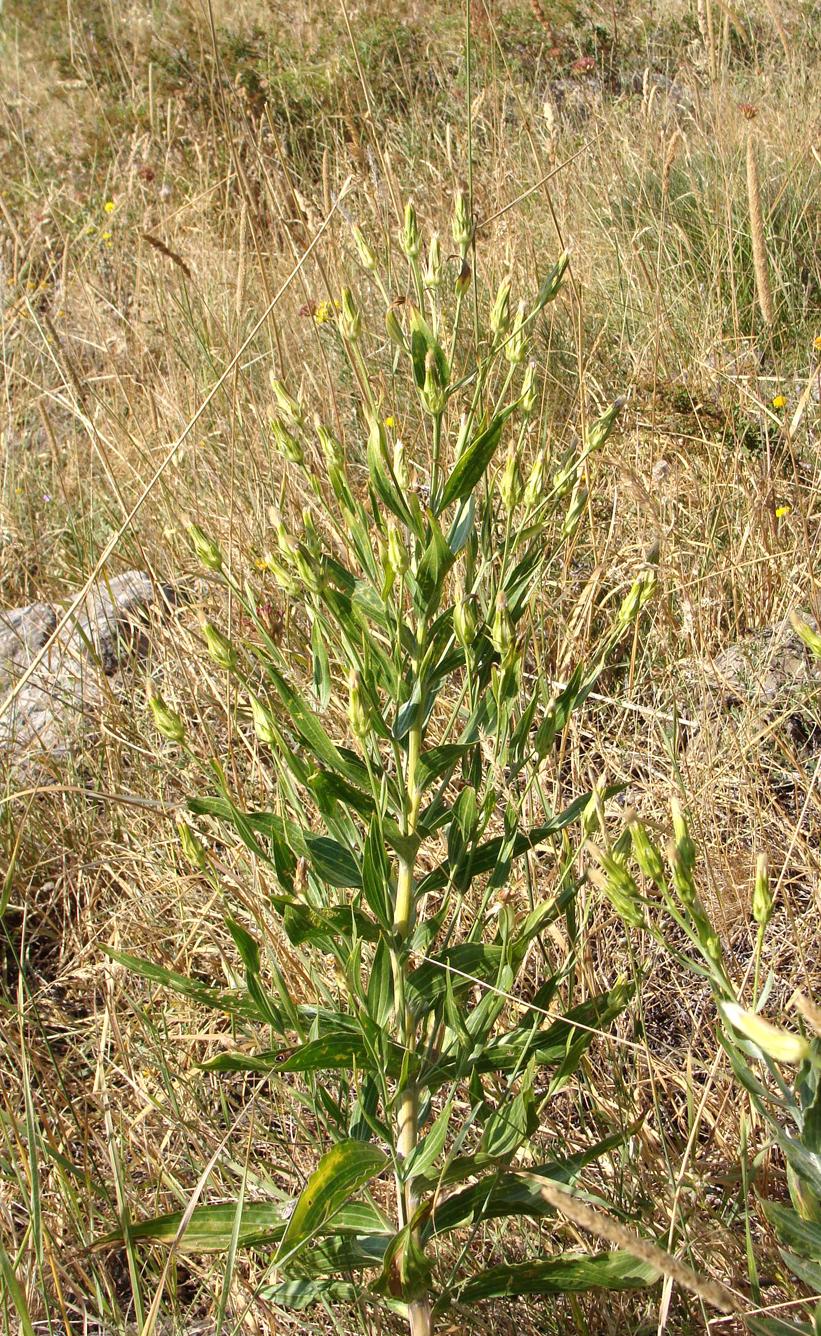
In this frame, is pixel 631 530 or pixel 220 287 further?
pixel 220 287

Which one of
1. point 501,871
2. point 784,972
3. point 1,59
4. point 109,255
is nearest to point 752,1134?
point 784,972

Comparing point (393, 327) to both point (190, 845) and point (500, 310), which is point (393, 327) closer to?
point (500, 310)

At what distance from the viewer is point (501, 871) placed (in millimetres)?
1263

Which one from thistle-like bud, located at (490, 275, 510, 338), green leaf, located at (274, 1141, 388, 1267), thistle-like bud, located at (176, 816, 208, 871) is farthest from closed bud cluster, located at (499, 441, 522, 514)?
green leaf, located at (274, 1141, 388, 1267)

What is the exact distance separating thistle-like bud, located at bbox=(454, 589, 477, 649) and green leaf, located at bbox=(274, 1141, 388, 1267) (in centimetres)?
52

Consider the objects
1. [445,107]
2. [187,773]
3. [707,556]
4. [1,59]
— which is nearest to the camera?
[187,773]

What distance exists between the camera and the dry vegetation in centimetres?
Result: 150

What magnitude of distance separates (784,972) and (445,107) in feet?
13.9

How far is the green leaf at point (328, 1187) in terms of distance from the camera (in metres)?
1.05

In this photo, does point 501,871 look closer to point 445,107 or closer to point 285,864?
point 285,864

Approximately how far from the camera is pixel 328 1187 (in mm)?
1097

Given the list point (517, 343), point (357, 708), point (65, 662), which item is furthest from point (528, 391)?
point (65, 662)

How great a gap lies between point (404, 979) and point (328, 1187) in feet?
0.78

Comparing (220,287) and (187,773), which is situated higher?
(220,287)
